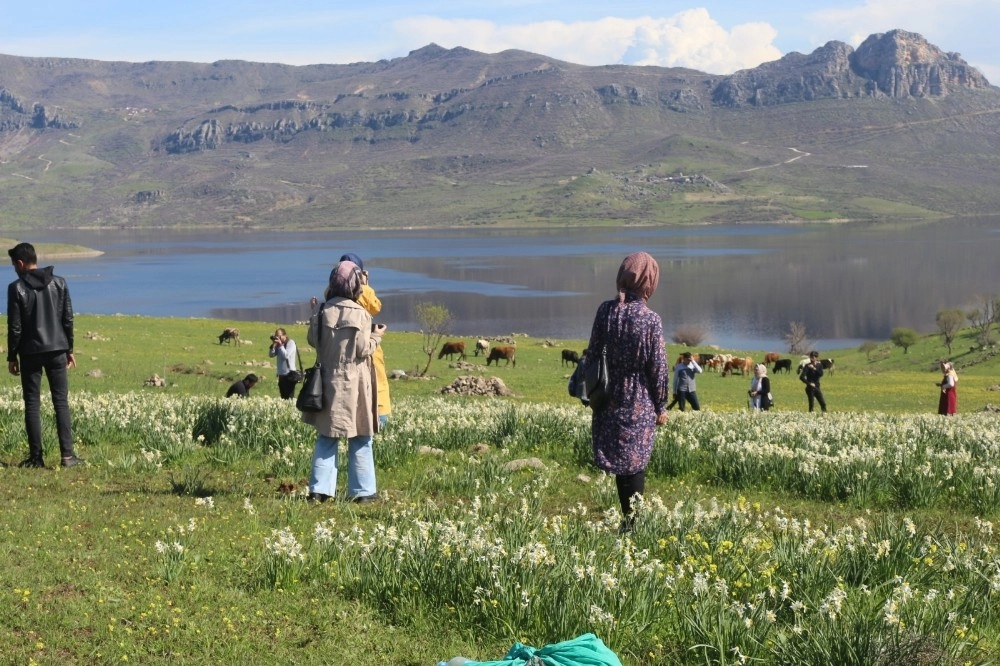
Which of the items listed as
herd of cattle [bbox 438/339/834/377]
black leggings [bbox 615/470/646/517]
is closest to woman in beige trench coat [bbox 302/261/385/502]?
black leggings [bbox 615/470/646/517]

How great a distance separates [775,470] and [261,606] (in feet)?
21.2

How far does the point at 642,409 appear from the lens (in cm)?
837

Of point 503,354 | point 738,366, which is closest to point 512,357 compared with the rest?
point 503,354

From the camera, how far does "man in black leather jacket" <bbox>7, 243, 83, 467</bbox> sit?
1106 centimetres

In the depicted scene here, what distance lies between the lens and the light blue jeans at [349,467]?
375 inches

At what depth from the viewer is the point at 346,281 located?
9.46 m

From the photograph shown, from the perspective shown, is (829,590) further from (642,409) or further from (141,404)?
(141,404)

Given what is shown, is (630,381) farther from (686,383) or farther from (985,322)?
(985,322)

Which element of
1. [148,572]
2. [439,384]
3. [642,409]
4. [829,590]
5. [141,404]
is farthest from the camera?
[439,384]

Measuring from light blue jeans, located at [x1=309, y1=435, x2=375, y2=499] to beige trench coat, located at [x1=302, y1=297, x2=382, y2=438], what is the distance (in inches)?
6.8

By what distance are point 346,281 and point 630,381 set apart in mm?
2889

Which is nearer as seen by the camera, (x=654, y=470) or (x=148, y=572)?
(x=148, y=572)

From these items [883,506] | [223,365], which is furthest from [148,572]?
[223,365]

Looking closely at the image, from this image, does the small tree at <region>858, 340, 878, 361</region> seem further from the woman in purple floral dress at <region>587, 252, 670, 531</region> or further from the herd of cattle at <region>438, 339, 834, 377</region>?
the woman in purple floral dress at <region>587, 252, 670, 531</region>
